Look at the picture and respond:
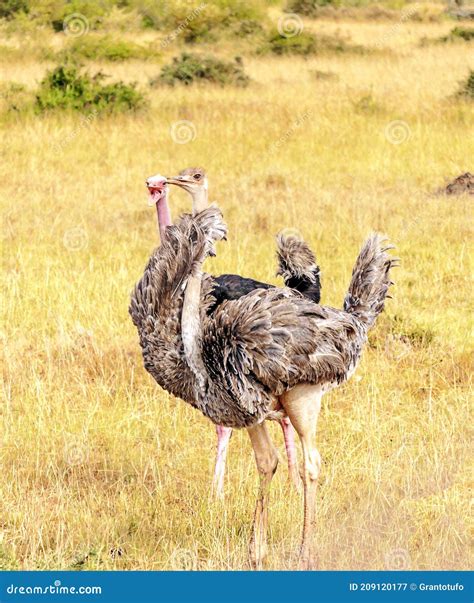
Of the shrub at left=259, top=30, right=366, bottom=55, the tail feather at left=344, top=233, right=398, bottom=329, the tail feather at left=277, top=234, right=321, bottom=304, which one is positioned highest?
the shrub at left=259, top=30, right=366, bottom=55

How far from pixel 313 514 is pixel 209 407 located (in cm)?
59

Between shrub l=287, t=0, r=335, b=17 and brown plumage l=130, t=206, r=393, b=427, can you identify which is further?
shrub l=287, t=0, r=335, b=17

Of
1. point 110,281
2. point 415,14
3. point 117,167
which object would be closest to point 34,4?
point 415,14

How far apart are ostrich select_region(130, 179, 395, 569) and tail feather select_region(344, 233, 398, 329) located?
206 mm

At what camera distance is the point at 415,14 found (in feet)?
103

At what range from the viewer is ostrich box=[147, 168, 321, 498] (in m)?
5.39

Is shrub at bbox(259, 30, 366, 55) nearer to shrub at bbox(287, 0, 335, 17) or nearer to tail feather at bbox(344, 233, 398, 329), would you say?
shrub at bbox(287, 0, 335, 17)

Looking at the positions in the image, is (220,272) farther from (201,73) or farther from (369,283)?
(201,73)

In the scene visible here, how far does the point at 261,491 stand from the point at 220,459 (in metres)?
0.79

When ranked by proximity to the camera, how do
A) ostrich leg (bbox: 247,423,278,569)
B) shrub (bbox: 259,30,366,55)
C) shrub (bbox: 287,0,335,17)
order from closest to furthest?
1. ostrich leg (bbox: 247,423,278,569)
2. shrub (bbox: 259,30,366,55)
3. shrub (bbox: 287,0,335,17)

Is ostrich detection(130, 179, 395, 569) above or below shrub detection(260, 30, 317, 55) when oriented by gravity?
below

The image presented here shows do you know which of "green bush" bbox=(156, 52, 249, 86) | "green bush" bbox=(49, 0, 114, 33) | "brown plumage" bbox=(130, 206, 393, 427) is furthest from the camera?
"green bush" bbox=(49, 0, 114, 33)

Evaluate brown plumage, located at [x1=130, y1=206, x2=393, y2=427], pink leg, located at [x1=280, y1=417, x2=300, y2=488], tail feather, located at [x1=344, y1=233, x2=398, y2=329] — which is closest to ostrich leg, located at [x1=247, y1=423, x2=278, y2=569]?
brown plumage, located at [x1=130, y1=206, x2=393, y2=427]

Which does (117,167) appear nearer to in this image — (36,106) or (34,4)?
(36,106)
